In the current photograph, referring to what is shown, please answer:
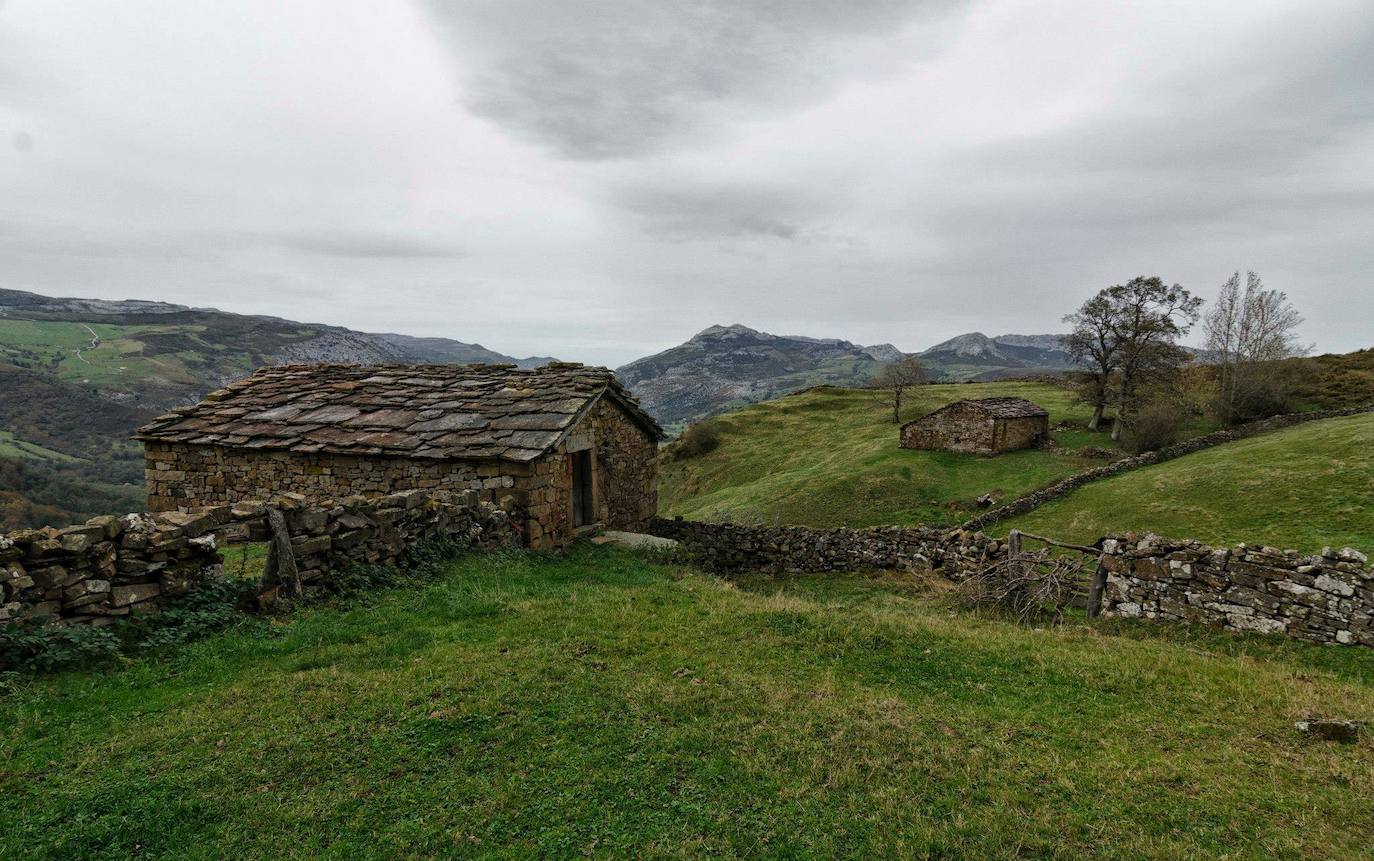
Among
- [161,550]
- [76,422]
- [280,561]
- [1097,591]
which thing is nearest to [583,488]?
[280,561]

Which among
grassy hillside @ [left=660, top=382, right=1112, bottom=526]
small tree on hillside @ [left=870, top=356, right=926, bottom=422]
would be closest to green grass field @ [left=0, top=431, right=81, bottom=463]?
grassy hillside @ [left=660, top=382, right=1112, bottom=526]

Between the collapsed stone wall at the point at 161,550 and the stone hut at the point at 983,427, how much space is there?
3160 cm

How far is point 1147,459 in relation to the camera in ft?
91.8

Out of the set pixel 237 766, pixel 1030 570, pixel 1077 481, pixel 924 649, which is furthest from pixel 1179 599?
pixel 1077 481

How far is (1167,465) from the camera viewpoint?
85.1 ft

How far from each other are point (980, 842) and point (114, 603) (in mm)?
8308

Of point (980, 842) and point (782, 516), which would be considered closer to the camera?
point (980, 842)

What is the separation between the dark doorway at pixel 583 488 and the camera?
15.4 m

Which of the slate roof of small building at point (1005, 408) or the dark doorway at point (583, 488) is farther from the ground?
the slate roof of small building at point (1005, 408)

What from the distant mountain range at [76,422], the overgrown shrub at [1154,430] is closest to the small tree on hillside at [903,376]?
the overgrown shrub at [1154,430]

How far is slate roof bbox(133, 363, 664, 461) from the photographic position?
13.1m

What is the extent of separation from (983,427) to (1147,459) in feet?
25.4

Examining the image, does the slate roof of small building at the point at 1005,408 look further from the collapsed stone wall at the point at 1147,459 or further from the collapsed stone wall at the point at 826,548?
the collapsed stone wall at the point at 826,548

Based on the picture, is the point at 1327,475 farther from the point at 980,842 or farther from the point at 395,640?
the point at 395,640
